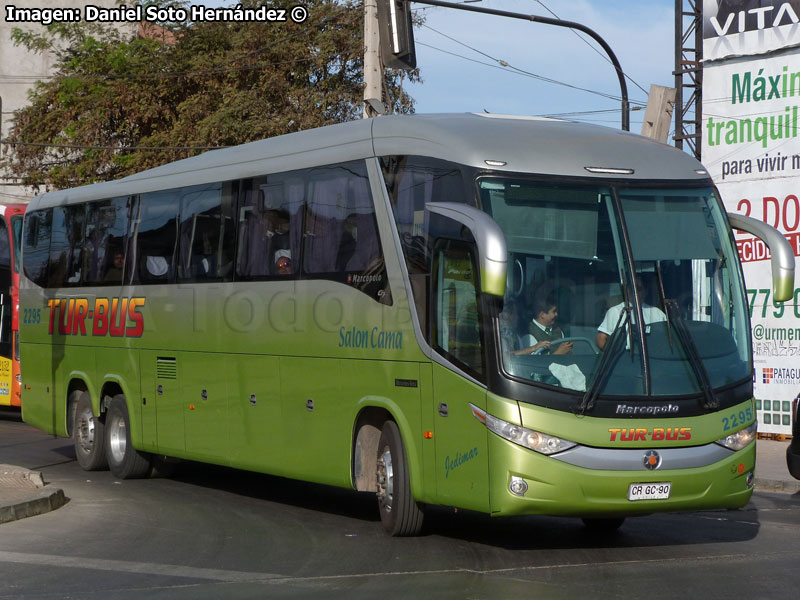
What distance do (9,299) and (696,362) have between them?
16.6 metres

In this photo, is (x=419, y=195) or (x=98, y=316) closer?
(x=419, y=195)

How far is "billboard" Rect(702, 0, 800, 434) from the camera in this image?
69.5 ft

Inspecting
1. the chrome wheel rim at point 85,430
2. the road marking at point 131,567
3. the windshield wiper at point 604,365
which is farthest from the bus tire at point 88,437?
the windshield wiper at point 604,365

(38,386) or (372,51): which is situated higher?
(372,51)

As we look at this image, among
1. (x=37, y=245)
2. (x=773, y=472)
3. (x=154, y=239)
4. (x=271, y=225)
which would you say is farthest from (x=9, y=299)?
(x=773, y=472)

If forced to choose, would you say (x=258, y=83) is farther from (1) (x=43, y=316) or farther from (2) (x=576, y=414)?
(2) (x=576, y=414)

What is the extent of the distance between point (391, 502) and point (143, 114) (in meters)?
31.4

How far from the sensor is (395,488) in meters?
11.3

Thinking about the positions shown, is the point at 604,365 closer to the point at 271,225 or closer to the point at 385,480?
the point at 385,480

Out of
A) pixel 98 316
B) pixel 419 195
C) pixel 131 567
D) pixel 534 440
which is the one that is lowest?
pixel 131 567

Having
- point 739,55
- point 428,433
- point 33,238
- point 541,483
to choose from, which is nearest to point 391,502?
point 428,433

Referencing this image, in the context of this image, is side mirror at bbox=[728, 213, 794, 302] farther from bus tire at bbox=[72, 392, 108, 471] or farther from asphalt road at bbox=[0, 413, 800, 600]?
bus tire at bbox=[72, 392, 108, 471]

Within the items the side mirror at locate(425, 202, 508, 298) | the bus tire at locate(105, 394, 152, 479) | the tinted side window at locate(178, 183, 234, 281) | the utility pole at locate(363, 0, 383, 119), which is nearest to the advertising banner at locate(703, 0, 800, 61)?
the utility pole at locate(363, 0, 383, 119)

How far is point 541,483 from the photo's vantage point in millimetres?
9844
